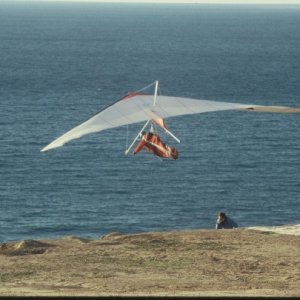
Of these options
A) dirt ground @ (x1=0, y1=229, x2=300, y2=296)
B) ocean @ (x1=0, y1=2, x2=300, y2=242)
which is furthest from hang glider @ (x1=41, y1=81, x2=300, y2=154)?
ocean @ (x1=0, y1=2, x2=300, y2=242)

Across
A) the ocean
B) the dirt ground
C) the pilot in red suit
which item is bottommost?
the ocean

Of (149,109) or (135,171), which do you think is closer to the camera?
(149,109)

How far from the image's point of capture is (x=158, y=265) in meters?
28.8

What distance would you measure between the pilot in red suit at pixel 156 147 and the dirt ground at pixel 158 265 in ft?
9.95

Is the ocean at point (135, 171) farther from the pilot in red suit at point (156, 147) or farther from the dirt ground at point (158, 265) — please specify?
the pilot in red suit at point (156, 147)

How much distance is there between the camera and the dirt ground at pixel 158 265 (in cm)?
2536

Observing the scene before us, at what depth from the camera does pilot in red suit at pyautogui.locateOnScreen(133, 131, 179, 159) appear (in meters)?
28.3

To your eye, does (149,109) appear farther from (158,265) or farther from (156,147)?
(158,265)

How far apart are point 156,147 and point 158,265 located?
3201 mm

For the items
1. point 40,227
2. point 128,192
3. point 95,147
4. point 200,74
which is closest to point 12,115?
point 95,147

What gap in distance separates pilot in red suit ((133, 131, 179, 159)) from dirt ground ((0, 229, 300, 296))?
9.95 feet

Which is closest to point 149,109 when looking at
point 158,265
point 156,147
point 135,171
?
point 156,147

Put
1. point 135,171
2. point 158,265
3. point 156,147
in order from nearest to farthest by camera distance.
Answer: point 156,147, point 158,265, point 135,171

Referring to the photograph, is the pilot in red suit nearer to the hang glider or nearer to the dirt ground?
the hang glider
